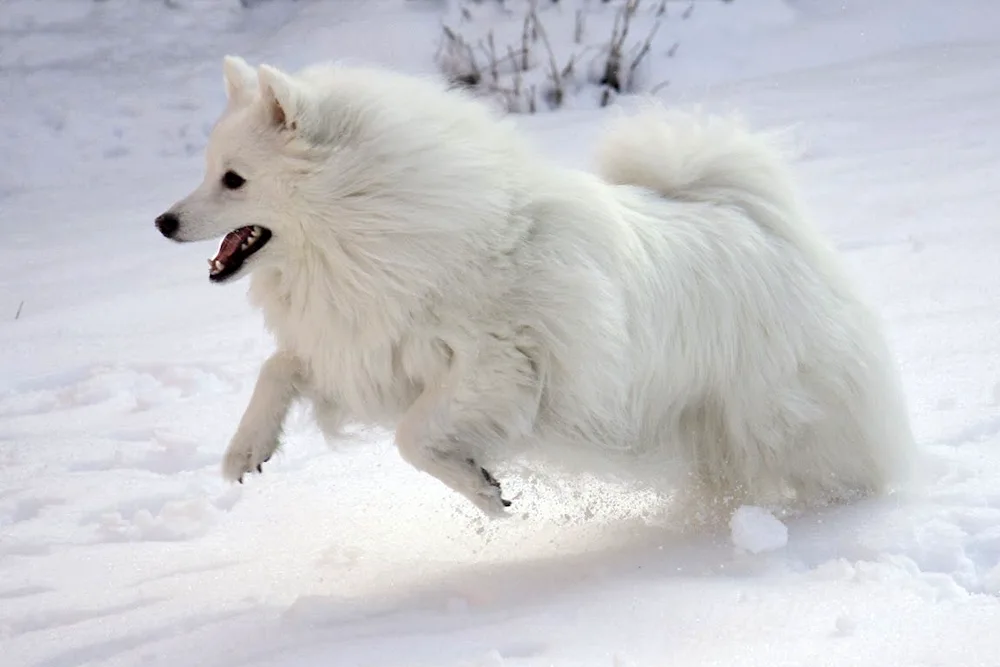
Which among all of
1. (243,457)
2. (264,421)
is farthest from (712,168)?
(243,457)

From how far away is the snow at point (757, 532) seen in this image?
11.7 ft

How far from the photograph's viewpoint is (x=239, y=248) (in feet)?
11.9

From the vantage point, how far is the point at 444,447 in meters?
3.57

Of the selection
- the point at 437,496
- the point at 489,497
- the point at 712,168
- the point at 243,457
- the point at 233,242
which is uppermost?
the point at 712,168

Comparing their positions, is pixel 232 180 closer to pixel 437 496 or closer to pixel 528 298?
pixel 528 298

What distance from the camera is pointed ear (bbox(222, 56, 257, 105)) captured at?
3.72 m

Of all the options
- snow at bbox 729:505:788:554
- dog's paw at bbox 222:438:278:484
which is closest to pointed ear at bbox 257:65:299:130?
dog's paw at bbox 222:438:278:484

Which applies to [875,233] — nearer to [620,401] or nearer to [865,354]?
[865,354]

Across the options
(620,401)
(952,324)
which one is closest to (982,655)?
(620,401)

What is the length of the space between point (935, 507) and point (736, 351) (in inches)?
27.8

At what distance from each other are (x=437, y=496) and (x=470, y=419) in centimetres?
97

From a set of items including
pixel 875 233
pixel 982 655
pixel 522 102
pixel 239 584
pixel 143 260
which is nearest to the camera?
pixel 982 655

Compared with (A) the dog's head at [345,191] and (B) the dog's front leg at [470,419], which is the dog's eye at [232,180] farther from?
(B) the dog's front leg at [470,419]

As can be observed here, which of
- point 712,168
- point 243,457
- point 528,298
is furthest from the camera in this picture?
point 712,168
